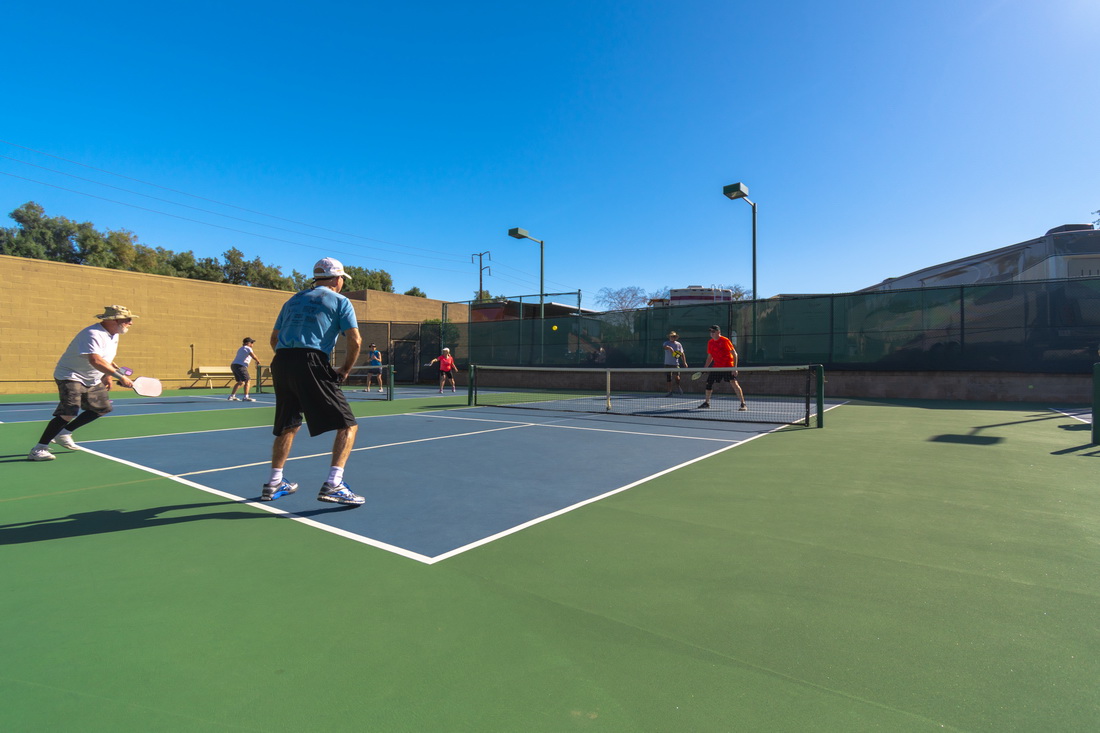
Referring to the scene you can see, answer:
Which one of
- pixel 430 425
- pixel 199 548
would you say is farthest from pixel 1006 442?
pixel 199 548

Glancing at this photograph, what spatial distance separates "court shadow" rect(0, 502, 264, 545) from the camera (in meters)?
3.67

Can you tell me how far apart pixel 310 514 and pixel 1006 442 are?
8929mm

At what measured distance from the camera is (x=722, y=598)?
2.72 m

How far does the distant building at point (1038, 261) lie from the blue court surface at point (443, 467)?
11623 millimetres

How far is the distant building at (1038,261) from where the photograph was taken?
1561 cm

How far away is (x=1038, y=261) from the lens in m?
17.2

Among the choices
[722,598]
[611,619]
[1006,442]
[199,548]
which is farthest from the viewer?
[1006,442]

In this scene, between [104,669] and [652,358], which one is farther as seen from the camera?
[652,358]

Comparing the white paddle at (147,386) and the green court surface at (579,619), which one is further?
the white paddle at (147,386)

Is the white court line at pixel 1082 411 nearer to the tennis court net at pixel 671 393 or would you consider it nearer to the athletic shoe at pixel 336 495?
the tennis court net at pixel 671 393

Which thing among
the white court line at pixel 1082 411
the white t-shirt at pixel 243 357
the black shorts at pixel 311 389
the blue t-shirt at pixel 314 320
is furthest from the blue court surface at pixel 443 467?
the white t-shirt at pixel 243 357

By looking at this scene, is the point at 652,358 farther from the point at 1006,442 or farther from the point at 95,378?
the point at 95,378

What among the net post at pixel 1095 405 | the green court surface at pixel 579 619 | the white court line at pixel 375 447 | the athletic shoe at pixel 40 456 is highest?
the net post at pixel 1095 405

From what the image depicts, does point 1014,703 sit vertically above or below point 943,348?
below
